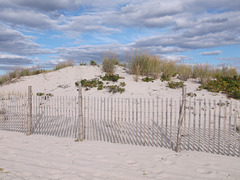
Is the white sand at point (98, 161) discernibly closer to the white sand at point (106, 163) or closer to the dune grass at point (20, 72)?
the white sand at point (106, 163)

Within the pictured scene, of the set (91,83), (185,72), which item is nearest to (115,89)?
(91,83)

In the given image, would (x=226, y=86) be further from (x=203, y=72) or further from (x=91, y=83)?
(x=91, y=83)

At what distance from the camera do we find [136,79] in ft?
47.4

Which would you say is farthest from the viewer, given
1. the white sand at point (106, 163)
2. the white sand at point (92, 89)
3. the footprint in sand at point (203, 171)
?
the white sand at point (92, 89)

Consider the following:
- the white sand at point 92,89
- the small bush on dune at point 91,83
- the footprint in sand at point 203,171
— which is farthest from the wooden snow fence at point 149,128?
the small bush on dune at point 91,83

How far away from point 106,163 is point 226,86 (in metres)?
10.3

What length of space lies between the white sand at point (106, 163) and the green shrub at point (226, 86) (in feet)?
25.9

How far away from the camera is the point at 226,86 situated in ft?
41.7

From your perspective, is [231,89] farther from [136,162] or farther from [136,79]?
[136,162]

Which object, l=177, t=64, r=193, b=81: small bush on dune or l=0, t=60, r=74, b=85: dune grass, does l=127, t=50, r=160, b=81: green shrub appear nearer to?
l=177, t=64, r=193, b=81: small bush on dune

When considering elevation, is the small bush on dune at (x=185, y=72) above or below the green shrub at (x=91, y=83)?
above

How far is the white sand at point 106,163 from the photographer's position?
14.5ft

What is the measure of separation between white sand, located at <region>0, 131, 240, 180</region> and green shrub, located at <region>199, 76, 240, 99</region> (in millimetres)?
7882

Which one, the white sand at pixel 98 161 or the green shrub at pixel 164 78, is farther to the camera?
the green shrub at pixel 164 78
